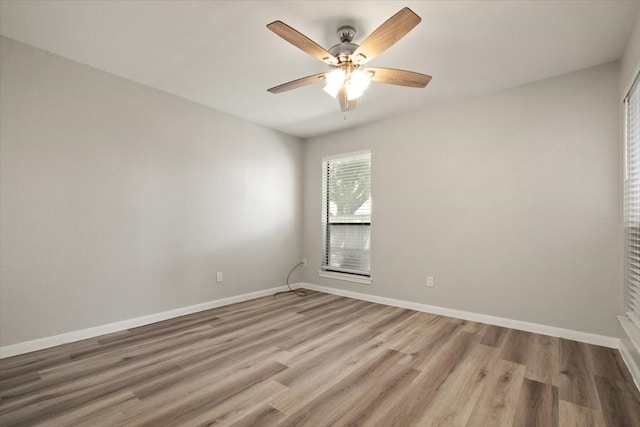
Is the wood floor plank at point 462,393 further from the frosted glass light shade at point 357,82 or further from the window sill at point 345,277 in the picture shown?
the frosted glass light shade at point 357,82

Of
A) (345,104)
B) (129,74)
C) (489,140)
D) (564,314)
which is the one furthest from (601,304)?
(129,74)

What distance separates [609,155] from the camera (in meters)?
2.66

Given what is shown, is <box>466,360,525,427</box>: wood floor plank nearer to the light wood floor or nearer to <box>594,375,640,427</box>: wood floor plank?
the light wood floor

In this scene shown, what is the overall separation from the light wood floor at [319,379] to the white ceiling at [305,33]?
2498 mm

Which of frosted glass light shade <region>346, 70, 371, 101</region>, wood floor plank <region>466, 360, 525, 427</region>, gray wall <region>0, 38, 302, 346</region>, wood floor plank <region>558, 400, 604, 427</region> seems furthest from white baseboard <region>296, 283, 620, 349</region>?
frosted glass light shade <region>346, 70, 371, 101</region>

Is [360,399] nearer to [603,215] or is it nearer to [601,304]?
[601,304]

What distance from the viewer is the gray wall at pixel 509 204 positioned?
2697mm

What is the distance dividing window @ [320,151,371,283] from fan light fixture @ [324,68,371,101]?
6.79ft

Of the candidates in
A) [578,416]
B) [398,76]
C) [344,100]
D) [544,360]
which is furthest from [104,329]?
[544,360]

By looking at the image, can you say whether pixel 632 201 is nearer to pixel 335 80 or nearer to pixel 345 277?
pixel 335 80

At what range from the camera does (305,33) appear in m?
2.32

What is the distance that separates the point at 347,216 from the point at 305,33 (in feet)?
9.04

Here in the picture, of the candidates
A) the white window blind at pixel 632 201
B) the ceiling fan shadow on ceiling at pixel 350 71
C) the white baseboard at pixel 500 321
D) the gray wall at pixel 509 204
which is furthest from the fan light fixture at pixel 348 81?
the white baseboard at pixel 500 321

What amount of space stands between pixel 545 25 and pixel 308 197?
359 centimetres
